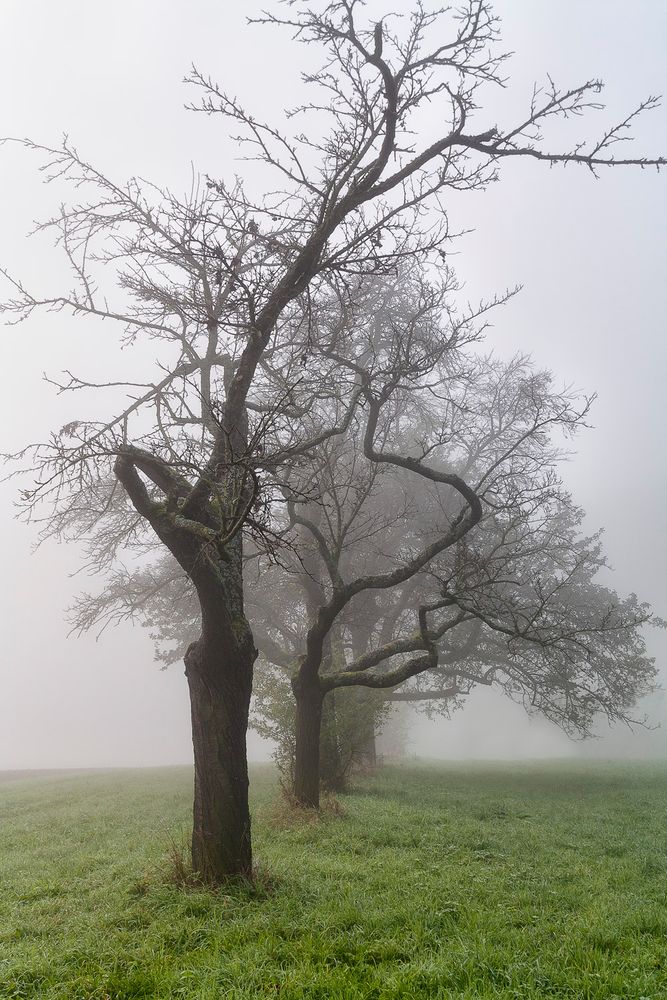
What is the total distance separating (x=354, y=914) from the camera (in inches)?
217

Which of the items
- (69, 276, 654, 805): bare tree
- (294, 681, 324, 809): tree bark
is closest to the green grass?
(294, 681, 324, 809): tree bark

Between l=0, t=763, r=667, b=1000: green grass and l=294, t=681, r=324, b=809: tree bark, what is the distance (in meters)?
0.81

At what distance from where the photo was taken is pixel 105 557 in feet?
43.4

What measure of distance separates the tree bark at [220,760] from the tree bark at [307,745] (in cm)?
488

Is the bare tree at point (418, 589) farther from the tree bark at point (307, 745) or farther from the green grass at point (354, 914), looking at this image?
the green grass at point (354, 914)

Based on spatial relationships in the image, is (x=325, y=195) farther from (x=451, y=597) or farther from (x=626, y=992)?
(x=626, y=992)

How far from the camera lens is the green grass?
434 cm

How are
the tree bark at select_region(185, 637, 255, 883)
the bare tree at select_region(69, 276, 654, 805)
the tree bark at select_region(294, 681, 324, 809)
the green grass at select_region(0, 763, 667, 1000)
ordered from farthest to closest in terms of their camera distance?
the bare tree at select_region(69, 276, 654, 805) < the tree bark at select_region(294, 681, 324, 809) < the tree bark at select_region(185, 637, 255, 883) < the green grass at select_region(0, 763, 667, 1000)

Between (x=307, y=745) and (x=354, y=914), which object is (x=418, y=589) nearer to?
(x=307, y=745)

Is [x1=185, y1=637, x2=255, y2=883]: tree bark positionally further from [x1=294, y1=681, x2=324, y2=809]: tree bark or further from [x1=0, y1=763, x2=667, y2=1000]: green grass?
[x1=294, y1=681, x2=324, y2=809]: tree bark

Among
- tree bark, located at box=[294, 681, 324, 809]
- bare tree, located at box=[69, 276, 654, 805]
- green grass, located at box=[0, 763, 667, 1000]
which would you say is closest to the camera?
green grass, located at box=[0, 763, 667, 1000]

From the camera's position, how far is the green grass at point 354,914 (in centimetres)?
434

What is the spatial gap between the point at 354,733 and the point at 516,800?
12.8 ft

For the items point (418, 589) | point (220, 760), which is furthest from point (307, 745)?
point (418, 589)
